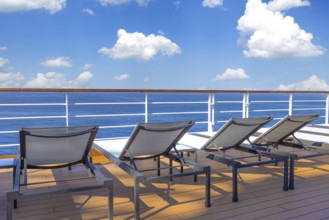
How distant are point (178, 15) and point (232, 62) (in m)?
8.38

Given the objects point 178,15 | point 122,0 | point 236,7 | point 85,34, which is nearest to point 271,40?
point 236,7

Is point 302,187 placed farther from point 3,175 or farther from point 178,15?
point 178,15

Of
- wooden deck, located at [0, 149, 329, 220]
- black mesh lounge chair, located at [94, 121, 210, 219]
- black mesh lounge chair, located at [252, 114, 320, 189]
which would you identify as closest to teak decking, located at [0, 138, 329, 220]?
wooden deck, located at [0, 149, 329, 220]

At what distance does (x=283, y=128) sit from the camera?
3.26 metres

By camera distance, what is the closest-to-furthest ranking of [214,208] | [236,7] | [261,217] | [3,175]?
[261,217] < [214,208] < [3,175] < [236,7]

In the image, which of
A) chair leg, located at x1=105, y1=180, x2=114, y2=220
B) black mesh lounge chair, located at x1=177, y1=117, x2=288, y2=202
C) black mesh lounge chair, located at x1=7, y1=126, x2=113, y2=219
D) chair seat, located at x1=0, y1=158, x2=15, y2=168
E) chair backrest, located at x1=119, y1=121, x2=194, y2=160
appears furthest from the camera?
black mesh lounge chair, located at x1=177, y1=117, x2=288, y2=202

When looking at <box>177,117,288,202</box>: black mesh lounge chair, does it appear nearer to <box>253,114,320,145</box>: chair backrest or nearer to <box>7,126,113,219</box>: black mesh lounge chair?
<box>253,114,320,145</box>: chair backrest

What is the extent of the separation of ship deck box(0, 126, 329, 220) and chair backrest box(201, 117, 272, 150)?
1.11 ft

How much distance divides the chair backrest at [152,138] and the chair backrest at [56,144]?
315 millimetres

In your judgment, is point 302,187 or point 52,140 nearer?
point 52,140

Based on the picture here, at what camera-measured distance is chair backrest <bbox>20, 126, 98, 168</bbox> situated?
2.18m

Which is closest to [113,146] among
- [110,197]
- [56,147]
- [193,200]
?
[56,147]

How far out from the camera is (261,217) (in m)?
2.17

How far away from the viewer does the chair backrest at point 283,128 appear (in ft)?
10.3
